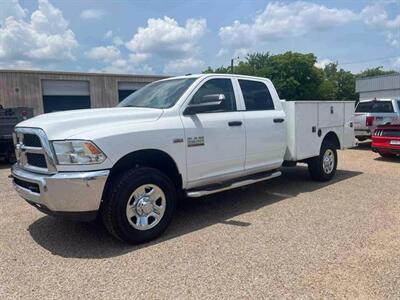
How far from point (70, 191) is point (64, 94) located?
2817 centimetres

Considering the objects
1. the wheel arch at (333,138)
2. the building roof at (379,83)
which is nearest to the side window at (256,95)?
the wheel arch at (333,138)

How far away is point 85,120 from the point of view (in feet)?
14.0

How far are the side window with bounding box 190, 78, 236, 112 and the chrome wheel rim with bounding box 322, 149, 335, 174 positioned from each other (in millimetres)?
2890

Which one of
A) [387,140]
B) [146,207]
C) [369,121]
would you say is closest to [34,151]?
[146,207]

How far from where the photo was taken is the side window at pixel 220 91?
17.0 ft

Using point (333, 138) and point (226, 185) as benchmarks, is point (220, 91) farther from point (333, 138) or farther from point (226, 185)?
point (333, 138)

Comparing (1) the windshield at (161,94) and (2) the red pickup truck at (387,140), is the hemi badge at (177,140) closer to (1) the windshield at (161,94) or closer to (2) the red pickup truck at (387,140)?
(1) the windshield at (161,94)

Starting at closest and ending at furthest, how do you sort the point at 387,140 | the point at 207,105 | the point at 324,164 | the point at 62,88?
the point at 207,105 < the point at 324,164 < the point at 387,140 < the point at 62,88

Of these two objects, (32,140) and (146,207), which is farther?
(146,207)

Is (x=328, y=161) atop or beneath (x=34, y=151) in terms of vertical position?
beneath

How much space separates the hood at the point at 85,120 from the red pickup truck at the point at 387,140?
817 centimetres

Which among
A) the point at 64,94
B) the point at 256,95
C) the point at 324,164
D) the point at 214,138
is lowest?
the point at 324,164

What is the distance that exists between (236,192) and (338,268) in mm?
3296

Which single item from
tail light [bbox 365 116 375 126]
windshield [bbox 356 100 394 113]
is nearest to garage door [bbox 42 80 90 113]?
windshield [bbox 356 100 394 113]
